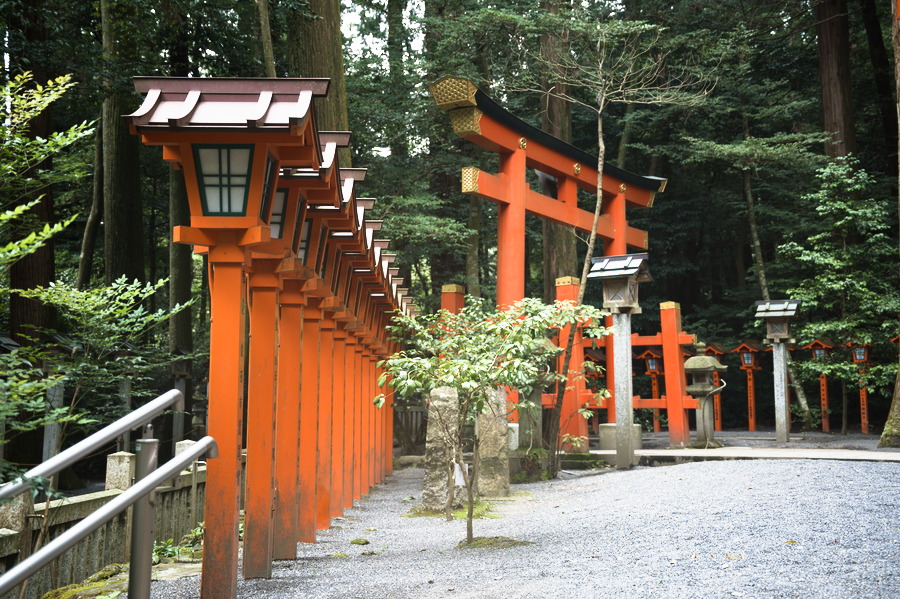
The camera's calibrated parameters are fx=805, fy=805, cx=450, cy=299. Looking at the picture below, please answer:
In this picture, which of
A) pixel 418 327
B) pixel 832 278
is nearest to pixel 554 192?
pixel 832 278

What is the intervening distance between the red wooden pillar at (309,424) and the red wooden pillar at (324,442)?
398 millimetres

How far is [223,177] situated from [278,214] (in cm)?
97

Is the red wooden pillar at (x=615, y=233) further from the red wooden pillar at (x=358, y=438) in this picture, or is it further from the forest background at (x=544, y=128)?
the red wooden pillar at (x=358, y=438)

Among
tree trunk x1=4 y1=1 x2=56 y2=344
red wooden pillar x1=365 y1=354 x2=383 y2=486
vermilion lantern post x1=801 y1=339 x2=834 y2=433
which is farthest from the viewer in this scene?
vermilion lantern post x1=801 y1=339 x2=834 y2=433

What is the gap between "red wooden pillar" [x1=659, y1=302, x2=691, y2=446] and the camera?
14.8 meters

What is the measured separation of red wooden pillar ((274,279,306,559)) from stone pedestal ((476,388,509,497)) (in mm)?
4204

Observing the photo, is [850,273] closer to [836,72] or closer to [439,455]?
[836,72]

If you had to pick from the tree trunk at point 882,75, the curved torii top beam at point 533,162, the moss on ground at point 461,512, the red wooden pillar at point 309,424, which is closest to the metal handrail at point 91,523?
the red wooden pillar at point 309,424

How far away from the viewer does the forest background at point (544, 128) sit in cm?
1169

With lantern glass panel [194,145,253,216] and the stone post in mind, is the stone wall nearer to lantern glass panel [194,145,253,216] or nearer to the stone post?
lantern glass panel [194,145,253,216]

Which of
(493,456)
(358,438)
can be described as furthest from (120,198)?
(493,456)

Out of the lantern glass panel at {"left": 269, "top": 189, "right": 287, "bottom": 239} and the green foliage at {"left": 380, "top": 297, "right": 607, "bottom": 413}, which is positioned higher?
the lantern glass panel at {"left": 269, "top": 189, "right": 287, "bottom": 239}

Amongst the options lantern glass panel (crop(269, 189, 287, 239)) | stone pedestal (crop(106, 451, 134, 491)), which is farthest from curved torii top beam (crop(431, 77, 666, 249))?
stone pedestal (crop(106, 451, 134, 491))

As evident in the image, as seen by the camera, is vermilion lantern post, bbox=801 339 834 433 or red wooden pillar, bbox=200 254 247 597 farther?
vermilion lantern post, bbox=801 339 834 433
